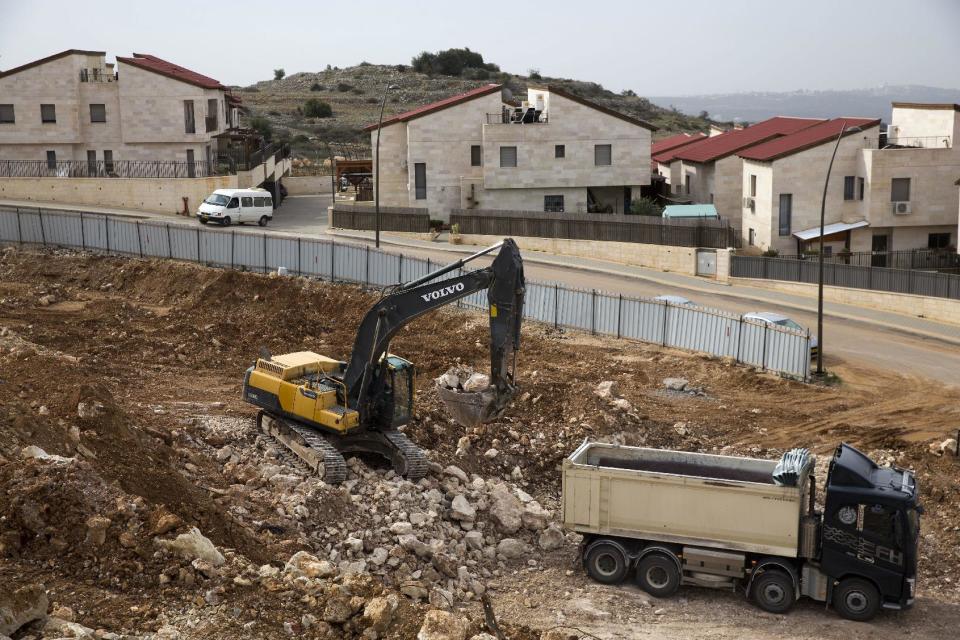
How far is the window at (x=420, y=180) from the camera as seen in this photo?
5903 centimetres

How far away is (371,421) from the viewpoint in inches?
898

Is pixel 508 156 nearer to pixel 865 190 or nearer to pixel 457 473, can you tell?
pixel 865 190

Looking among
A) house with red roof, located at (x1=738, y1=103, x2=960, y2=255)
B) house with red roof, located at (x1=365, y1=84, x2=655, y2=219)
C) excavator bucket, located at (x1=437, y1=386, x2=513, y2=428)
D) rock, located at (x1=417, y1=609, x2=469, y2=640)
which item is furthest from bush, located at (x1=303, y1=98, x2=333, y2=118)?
rock, located at (x1=417, y1=609, x2=469, y2=640)

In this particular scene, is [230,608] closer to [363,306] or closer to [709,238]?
[363,306]

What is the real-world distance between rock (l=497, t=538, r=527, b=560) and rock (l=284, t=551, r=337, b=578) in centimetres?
425

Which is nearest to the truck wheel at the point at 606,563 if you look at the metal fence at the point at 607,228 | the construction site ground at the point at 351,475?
the construction site ground at the point at 351,475

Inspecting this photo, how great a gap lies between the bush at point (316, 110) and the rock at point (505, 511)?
101m

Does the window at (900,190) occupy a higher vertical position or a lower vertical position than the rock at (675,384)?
higher

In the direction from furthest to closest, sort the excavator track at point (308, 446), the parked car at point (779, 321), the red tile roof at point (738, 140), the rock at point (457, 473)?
the red tile roof at point (738, 140) → the parked car at point (779, 321) → the rock at point (457, 473) → the excavator track at point (308, 446)

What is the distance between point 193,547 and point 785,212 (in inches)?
1590

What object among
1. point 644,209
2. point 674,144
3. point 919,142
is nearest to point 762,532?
point 919,142

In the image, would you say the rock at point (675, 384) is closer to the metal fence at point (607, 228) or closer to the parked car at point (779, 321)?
the parked car at point (779, 321)

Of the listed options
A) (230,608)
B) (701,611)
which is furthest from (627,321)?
(230,608)

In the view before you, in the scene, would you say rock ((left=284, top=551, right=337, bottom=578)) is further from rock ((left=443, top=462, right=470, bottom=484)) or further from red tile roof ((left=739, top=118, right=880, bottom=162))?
red tile roof ((left=739, top=118, right=880, bottom=162))
